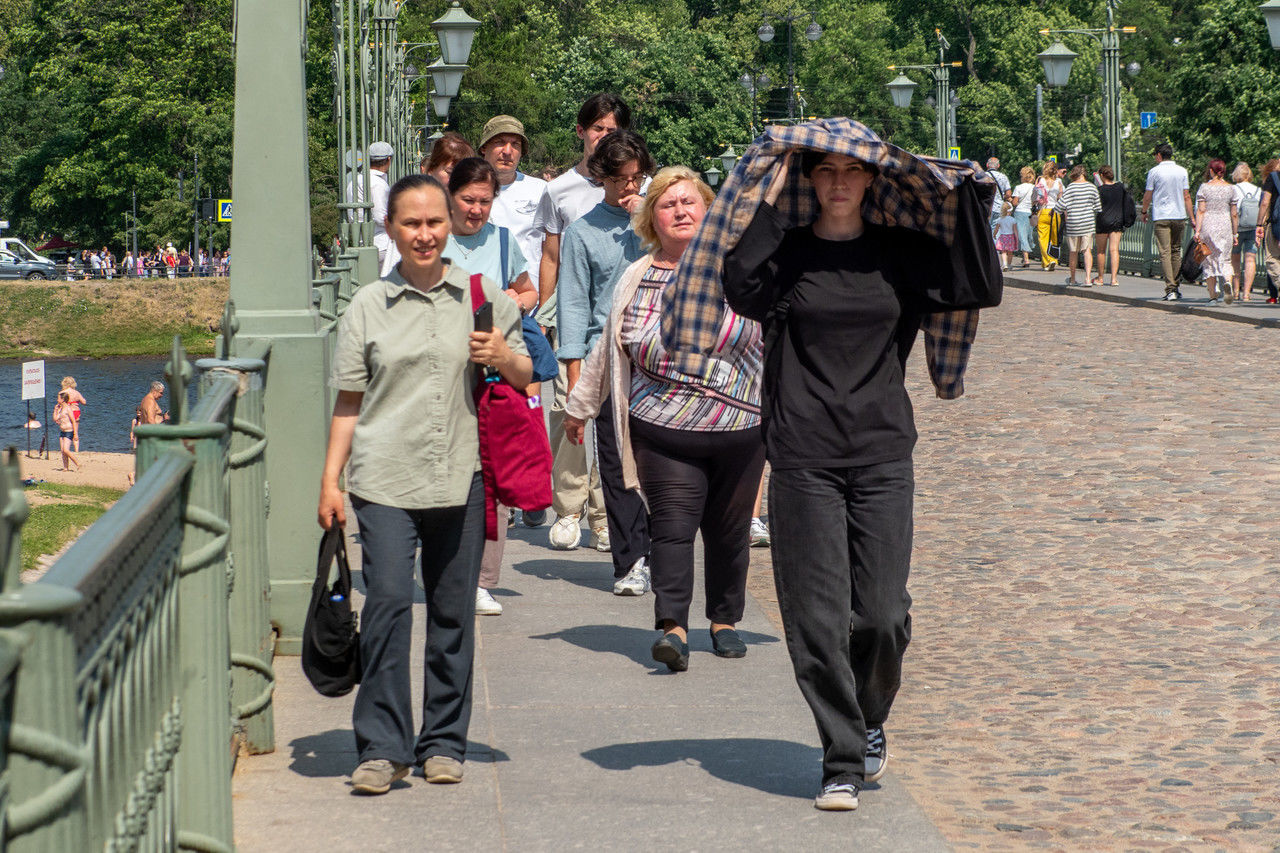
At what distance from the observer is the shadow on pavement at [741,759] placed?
502 centimetres

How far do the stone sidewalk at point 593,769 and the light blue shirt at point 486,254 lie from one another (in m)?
1.57

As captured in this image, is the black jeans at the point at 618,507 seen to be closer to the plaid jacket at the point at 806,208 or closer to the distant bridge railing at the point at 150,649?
the distant bridge railing at the point at 150,649

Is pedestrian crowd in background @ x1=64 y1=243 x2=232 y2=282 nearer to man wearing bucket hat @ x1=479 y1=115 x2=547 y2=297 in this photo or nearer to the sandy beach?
the sandy beach

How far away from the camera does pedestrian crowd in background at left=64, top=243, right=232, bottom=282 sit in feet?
274

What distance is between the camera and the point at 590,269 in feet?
25.6

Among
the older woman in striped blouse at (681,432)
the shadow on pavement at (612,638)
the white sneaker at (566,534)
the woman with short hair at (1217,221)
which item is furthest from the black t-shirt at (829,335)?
the woman with short hair at (1217,221)

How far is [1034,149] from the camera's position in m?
93.7

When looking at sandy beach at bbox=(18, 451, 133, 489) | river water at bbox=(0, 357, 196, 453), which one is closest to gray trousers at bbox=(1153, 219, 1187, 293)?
sandy beach at bbox=(18, 451, 133, 489)

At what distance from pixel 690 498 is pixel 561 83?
301 feet

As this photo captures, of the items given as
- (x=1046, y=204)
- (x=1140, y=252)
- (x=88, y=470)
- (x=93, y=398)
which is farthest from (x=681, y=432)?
(x=93, y=398)

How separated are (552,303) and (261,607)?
13.7 ft

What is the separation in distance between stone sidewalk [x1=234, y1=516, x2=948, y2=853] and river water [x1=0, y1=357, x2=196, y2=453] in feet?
130

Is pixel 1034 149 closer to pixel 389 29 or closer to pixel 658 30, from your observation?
pixel 658 30

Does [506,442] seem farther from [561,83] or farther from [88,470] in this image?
[561,83]
